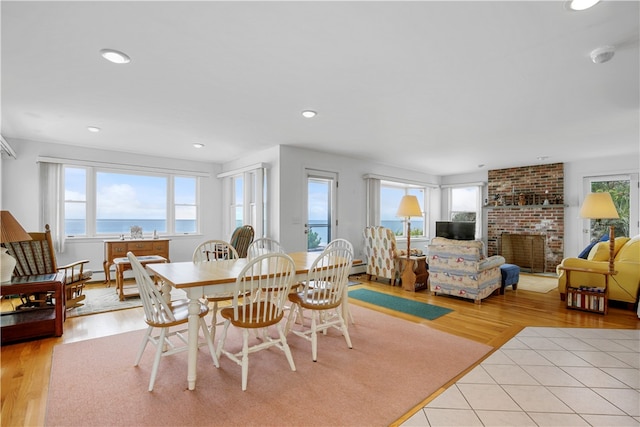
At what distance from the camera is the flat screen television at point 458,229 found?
7.50 metres

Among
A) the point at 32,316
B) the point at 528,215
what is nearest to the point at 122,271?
the point at 32,316

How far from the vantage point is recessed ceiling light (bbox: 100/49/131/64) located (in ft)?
7.38

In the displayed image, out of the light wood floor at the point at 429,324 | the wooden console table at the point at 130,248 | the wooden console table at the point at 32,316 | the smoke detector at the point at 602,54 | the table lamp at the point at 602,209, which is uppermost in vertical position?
the smoke detector at the point at 602,54

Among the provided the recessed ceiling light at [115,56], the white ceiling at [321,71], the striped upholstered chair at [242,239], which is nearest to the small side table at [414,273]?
the white ceiling at [321,71]

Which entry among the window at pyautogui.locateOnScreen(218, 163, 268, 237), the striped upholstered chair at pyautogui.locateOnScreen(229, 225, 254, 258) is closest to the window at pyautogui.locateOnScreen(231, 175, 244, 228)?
the window at pyautogui.locateOnScreen(218, 163, 268, 237)

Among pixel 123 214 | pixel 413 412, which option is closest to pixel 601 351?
pixel 413 412

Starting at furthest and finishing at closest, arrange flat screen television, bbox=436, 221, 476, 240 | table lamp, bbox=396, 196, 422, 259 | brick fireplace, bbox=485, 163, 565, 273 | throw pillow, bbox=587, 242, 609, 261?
1. flat screen television, bbox=436, 221, 476, 240
2. brick fireplace, bbox=485, 163, 565, 273
3. table lamp, bbox=396, 196, 422, 259
4. throw pillow, bbox=587, 242, 609, 261

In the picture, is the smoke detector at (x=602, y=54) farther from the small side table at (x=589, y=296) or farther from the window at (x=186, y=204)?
the window at (x=186, y=204)

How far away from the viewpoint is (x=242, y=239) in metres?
5.11

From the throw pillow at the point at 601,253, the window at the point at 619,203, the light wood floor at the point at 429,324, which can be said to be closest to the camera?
the light wood floor at the point at 429,324

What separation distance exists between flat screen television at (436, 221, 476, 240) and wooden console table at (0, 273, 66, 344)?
7.47 meters

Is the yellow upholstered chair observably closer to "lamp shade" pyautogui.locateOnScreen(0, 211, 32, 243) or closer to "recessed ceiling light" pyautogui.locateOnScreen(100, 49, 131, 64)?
"recessed ceiling light" pyautogui.locateOnScreen(100, 49, 131, 64)

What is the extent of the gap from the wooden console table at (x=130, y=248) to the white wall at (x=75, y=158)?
46cm

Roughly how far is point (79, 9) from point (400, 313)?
393 centimetres
